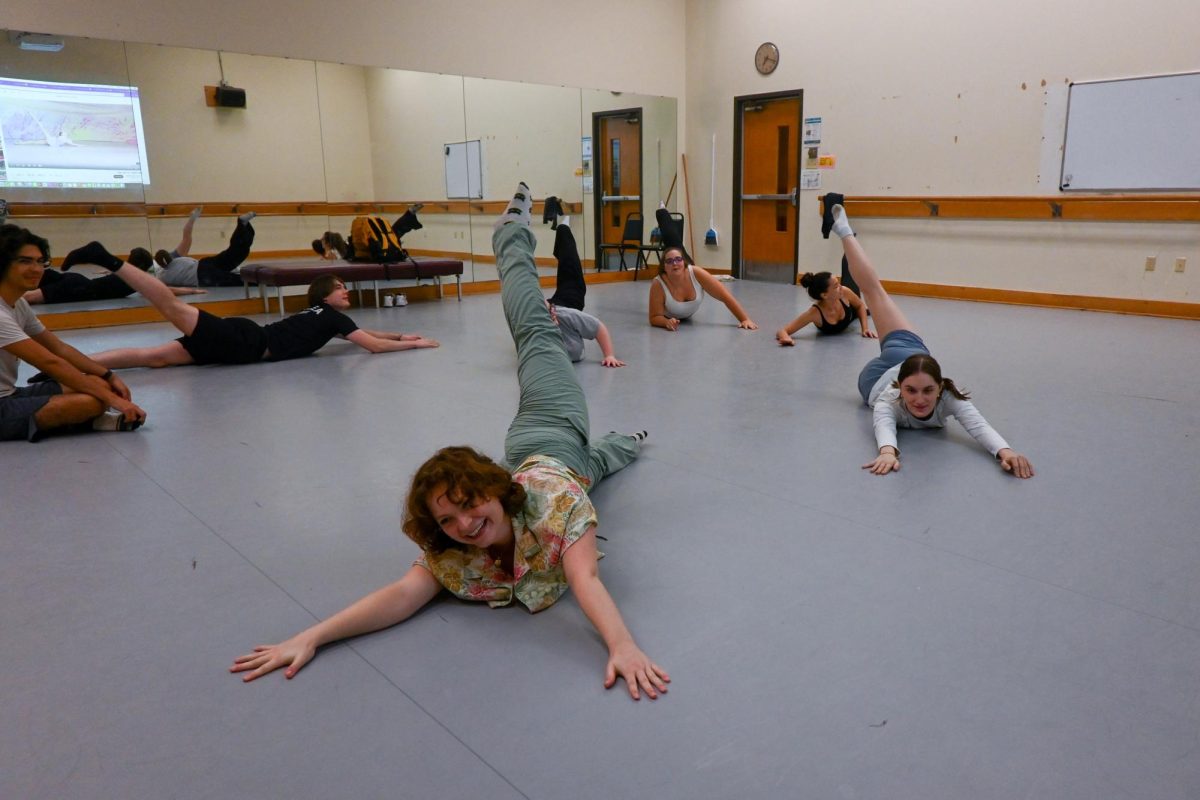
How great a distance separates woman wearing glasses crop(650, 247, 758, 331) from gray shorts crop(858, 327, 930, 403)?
2238 mm

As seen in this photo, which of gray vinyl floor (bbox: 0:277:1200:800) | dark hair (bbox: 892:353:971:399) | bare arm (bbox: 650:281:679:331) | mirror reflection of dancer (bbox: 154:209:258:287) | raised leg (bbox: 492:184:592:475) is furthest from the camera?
mirror reflection of dancer (bbox: 154:209:258:287)

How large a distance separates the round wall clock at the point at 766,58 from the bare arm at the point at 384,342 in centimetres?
551

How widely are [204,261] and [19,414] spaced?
410 centimetres

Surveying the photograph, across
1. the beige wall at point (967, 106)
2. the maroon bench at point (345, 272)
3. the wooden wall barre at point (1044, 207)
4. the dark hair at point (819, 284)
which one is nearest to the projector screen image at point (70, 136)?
the maroon bench at point (345, 272)

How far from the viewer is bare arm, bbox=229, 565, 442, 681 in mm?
1645

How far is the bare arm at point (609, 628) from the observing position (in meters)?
1.56

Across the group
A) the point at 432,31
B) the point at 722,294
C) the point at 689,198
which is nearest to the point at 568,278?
the point at 722,294

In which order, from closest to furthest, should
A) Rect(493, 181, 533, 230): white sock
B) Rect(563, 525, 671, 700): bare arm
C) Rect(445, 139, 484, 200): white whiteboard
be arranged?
Rect(563, 525, 671, 700): bare arm, Rect(493, 181, 533, 230): white sock, Rect(445, 139, 484, 200): white whiteboard

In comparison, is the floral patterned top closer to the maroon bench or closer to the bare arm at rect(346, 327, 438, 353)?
the bare arm at rect(346, 327, 438, 353)

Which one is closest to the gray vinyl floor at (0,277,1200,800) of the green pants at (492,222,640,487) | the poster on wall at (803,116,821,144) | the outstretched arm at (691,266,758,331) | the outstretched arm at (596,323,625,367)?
the green pants at (492,222,640,487)

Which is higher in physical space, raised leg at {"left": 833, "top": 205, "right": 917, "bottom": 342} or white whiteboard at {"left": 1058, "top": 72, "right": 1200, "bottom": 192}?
white whiteboard at {"left": 1058, "top": 72, "right": 1200, "bottom": 192}

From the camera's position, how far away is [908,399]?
3082mm

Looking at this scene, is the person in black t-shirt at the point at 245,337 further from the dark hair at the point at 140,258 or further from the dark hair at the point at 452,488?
the dark hair at the point at 452,488

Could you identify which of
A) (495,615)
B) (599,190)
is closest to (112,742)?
(495,615)
